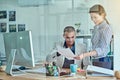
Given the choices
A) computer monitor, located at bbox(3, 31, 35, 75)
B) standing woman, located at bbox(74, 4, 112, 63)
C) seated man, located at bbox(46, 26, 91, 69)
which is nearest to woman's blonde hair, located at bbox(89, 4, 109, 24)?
standing woman, located at bbox(74, 4, 112, 63)

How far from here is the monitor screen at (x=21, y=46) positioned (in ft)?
7.02

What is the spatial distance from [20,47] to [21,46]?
22mm

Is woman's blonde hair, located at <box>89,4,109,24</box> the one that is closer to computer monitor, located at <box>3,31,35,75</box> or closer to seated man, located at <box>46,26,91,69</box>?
seated man, located at <box>46,26,91,69</box>

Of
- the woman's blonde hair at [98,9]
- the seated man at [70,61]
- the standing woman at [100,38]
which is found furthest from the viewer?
the woman's blonde hair at [98,9]

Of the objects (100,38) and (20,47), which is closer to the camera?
(20,47)

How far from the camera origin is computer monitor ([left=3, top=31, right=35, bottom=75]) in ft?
7.02

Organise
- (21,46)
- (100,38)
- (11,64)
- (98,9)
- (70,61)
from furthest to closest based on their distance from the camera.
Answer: (98,9), (100,38), (70,61), (11,64), (21,46)

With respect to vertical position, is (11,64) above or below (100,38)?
below

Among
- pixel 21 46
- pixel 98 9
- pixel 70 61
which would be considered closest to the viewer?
pixel 21 46

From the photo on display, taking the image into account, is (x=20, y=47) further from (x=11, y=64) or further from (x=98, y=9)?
(x=98, y=9)

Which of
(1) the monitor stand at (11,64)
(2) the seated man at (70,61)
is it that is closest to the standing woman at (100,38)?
(2) the seated man at (70,61)

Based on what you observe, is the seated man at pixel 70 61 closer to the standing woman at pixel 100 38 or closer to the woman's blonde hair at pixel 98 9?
the standing woman at pixel 100 38

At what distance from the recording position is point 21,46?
2223mm

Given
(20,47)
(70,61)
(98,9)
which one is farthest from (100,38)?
(20,47)
